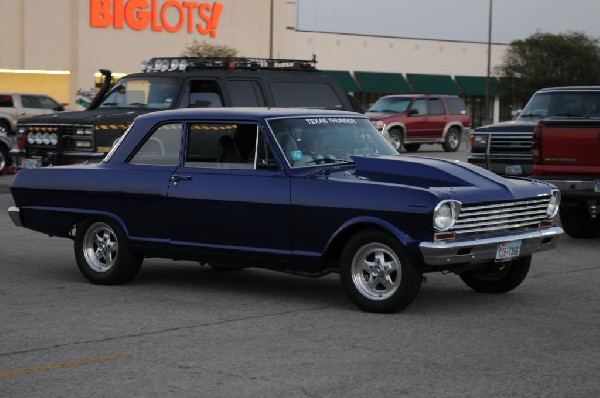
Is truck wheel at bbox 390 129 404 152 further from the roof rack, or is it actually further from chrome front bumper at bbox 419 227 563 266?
chrome front bumper at bbox 419 227 563 266

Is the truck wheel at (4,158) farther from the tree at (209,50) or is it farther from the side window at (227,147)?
the tree at (209,50)

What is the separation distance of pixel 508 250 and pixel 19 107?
34817mm

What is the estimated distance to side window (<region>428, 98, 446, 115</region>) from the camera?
138ft

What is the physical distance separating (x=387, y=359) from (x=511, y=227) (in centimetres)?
255

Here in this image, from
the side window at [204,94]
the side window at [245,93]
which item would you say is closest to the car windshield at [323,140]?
the side window at [245,93]

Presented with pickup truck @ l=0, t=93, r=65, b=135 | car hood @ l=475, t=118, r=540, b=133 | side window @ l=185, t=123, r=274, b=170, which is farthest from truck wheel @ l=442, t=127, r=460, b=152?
side window @ l=185, t=123, r=274, b=170

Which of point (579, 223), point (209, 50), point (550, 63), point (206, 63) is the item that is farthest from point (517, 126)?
point (550, 63)

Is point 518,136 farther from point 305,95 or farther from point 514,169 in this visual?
point 305,95

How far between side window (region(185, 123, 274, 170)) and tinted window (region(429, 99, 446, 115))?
3150cm

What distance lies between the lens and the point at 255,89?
742 inches

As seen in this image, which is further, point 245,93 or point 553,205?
point 245,93

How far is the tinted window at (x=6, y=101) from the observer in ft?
139

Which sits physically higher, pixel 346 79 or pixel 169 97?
pixel 346 79

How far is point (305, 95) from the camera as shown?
19422 millimetres
